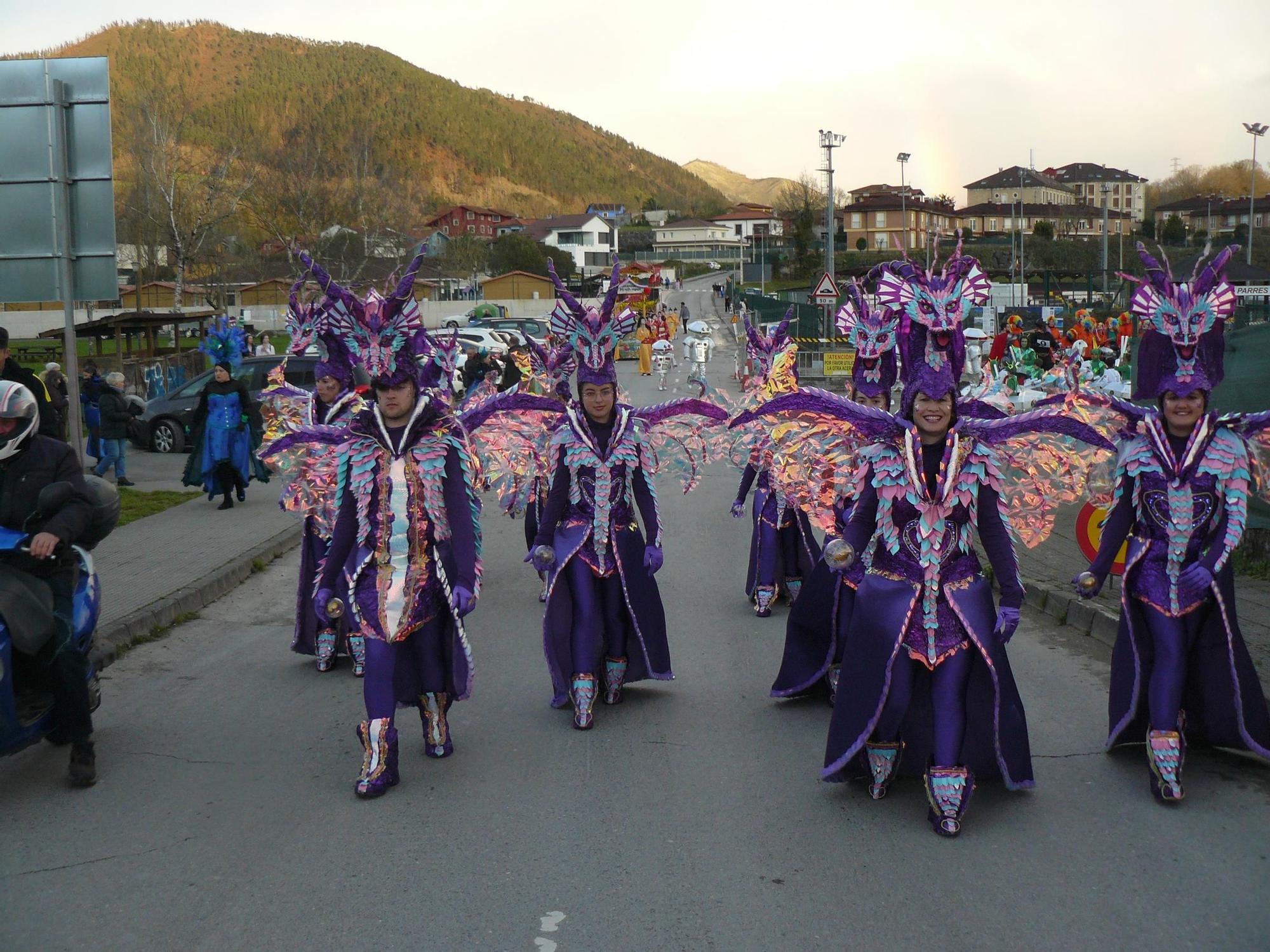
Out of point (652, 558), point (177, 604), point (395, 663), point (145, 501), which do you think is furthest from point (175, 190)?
point (395, 663)

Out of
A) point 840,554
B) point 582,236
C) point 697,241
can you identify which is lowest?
point 840,554

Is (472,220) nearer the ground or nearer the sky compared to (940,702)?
nearer the sky

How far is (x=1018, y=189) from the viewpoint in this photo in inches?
5094

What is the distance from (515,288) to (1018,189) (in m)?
61.6

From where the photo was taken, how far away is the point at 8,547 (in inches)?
234

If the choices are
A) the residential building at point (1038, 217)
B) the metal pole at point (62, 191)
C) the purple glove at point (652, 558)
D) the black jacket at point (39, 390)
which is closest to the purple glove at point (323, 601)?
the purple glove at point (652, 558)

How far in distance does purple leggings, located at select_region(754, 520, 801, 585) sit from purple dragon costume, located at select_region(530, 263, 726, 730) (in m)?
2.54

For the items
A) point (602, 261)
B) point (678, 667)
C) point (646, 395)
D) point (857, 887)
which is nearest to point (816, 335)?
point (646, 395)

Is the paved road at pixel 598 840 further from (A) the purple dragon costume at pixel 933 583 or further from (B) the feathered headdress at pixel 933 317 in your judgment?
(B) the feathered headdress at pixel 933 317

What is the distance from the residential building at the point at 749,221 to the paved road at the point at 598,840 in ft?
508

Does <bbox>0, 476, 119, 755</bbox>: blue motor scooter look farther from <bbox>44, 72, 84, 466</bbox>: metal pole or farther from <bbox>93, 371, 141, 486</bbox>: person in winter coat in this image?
<bbox>93, 371, 141, 486</bbox>: person in winter coat

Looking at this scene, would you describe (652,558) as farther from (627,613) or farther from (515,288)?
(515,288)

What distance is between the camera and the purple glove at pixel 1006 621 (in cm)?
531

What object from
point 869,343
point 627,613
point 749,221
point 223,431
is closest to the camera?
point 627,613
